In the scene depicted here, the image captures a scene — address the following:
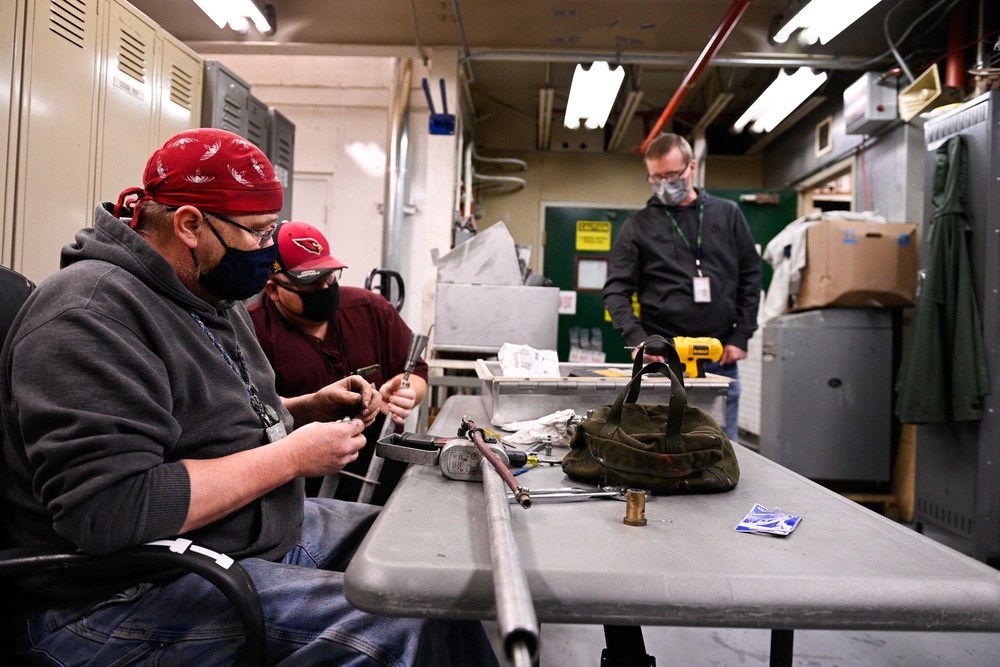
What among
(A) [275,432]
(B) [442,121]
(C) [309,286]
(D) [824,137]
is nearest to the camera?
(A) [275,432]

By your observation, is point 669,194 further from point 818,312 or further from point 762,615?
point 762,615

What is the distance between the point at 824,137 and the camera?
4699mm

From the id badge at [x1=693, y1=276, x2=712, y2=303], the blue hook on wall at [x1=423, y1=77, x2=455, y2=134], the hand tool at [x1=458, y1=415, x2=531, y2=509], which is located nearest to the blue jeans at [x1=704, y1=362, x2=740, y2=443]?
the id badge at [x1=693, y1=276, x2=712, y2=303]

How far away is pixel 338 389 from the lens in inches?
54.4

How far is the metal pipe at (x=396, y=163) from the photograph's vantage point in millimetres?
4328

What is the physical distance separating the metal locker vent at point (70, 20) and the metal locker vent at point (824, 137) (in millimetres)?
4578

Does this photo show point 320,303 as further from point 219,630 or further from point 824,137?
point 824,137

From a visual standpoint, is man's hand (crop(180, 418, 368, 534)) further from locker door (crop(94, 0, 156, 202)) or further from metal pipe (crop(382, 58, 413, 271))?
metal pipe (crop(382, 58, 413, 271))

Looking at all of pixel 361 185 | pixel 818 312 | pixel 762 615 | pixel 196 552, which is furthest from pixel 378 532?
pixel 361 185

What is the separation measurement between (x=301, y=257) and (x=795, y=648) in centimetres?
188

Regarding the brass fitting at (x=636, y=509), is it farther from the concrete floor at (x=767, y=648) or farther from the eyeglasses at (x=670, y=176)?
the eyeglasses at (x=670, y=176)

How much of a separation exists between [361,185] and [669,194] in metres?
2.89

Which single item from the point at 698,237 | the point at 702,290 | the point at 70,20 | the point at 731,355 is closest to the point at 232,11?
the point at 70,20

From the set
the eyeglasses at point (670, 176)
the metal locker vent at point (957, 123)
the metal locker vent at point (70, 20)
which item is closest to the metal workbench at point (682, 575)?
the eyeglasses at point (670, 176)
